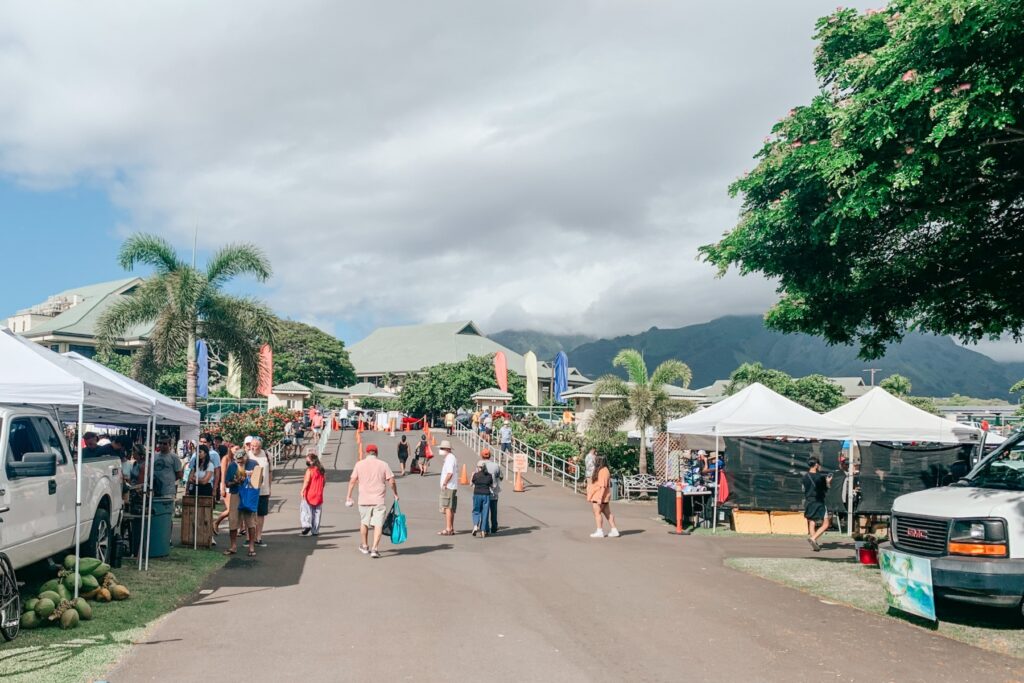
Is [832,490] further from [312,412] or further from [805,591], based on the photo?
[312,412]

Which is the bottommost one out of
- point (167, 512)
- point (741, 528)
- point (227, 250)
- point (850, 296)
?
point (741, 528)

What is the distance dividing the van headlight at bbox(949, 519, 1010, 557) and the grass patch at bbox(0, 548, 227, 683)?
325 inches

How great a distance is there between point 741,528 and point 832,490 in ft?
8.37

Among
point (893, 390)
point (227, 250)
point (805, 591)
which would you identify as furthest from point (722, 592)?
point (893, 390)

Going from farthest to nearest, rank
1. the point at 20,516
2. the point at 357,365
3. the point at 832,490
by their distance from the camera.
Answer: the point at 357,365, the point at 832,490, the point at 20,516

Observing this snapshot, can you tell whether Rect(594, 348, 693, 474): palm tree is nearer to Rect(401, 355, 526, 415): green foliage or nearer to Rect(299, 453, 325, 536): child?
Rect(299, 453, 325, 536): child

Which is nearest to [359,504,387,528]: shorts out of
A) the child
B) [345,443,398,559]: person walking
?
[345,443,398,559]: person walking

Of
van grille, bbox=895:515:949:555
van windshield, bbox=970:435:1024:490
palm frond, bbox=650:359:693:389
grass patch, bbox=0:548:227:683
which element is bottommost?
grass patch, bbox=0:548:227:683

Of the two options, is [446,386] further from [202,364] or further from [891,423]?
[891,423]

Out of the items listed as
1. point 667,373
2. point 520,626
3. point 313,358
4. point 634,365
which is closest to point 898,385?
point 313,358

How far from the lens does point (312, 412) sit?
1916 inches

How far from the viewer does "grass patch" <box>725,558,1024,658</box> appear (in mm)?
8375

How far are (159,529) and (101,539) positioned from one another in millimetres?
1520

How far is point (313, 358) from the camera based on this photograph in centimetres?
8144
